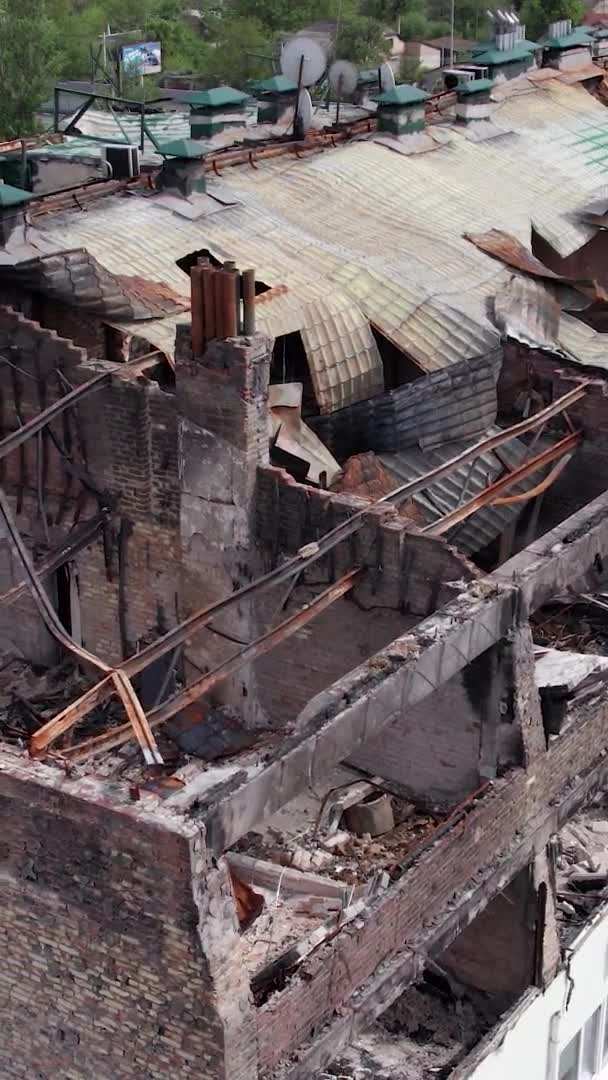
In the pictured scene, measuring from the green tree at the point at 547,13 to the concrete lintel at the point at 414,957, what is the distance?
185 feet

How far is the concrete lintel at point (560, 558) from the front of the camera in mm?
14688

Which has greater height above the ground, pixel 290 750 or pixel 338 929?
pixel 290 750

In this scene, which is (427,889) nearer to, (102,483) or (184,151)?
(102,483)

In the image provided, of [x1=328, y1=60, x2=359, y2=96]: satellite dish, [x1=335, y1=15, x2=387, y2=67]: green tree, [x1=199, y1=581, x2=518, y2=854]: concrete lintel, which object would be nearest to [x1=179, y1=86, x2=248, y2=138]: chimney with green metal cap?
[x1=328, y1=60, x2=359, y2=96]: satellite dish

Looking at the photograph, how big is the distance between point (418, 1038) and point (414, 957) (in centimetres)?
233

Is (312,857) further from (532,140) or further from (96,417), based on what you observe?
(532,140)

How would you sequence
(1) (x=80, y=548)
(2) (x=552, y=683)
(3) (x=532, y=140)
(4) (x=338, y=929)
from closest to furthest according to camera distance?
1. (4) (x=338, y=929)
2. (2) (x=552, y=683)
3. (1) (x=80, y=548)
4. (3) (x=532, y=140)

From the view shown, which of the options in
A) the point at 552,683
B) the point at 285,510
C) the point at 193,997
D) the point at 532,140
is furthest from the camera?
the point at 532,140

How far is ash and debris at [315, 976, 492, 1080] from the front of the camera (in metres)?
15.1

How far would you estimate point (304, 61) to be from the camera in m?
28.2

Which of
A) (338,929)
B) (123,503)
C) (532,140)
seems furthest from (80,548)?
(532,140)

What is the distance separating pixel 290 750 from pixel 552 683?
414 centimetres

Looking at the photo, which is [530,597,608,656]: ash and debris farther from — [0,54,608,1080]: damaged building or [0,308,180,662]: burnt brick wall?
[0,308,180,662]: burnt brick wall

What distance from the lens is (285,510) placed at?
16844mm
